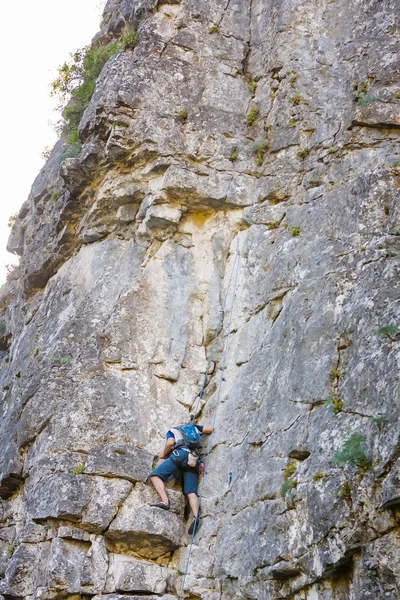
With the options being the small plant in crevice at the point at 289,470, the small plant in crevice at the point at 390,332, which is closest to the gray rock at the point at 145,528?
the small plant in crevice at the point at 289,470

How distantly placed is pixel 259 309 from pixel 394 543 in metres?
4.63

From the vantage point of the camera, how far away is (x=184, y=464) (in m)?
9.97

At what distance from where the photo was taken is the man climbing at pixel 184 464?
384 inches

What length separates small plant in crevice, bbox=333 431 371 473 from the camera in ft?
23.3

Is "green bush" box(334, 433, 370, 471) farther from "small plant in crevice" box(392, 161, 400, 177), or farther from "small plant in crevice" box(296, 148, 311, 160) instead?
"small plant in crevice" box(296, 148, 311, 160)

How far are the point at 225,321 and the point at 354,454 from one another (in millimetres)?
4263

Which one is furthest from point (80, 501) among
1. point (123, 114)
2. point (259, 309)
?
point (123, 114)

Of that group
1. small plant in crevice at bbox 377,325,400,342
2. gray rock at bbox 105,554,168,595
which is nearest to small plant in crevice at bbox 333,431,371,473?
small plant in crevice at bbox 377,325,400,342

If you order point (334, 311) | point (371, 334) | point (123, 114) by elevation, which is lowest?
point (371, 334)

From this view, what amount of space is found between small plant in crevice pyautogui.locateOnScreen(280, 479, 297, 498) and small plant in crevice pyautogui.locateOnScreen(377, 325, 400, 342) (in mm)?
1876

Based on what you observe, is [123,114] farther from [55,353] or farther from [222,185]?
[55,353]

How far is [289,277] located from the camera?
10086 mm

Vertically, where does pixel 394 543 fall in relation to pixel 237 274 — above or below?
below

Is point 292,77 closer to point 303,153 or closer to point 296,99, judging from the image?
point 296,99
